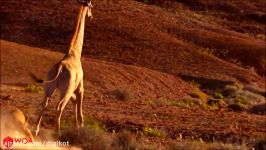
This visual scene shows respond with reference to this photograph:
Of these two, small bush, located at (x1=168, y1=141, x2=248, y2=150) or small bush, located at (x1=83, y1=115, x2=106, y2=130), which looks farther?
small bush, located at (x1=83, y1=115, x2=106, y2=130)

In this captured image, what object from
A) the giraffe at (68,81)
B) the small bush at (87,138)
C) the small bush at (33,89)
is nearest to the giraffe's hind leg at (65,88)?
the giraffe at (68,81)

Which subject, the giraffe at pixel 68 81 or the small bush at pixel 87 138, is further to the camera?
the giraffe at pixel 68 81

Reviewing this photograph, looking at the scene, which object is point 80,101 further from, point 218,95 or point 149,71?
point 149,71

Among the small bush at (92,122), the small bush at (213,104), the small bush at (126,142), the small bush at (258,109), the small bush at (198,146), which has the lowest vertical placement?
the small bush at (213,104)

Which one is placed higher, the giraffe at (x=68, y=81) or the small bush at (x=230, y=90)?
the giraffe at (x=68, y=81)

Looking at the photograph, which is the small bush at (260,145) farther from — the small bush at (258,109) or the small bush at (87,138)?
the small bush at (258,109)

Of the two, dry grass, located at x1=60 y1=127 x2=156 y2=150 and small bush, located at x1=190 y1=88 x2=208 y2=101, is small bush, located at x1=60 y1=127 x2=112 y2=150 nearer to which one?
dry grass, located at x1=60 y1=127 x2=156 y2=150

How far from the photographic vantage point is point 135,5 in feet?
228

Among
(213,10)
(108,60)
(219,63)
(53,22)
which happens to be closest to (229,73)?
(219,63)

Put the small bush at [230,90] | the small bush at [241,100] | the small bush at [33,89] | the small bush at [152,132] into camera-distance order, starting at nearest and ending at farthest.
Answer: the small bush at [152,132]
the small bush at [33,89]
the small bush at [241,100]
the small bush at [230,90]

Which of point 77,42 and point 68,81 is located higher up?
point 77,42

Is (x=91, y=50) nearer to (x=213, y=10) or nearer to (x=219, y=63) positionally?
(x=219, y=63)

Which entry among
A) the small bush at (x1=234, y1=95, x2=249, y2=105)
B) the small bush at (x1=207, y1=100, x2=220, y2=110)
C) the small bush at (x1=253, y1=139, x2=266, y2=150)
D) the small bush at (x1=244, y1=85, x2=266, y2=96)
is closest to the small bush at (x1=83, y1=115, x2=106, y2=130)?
the small bush at (x1=253, y1=139, x2=266, y2=150)

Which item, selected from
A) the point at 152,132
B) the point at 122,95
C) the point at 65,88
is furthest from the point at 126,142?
the point at 122,95
